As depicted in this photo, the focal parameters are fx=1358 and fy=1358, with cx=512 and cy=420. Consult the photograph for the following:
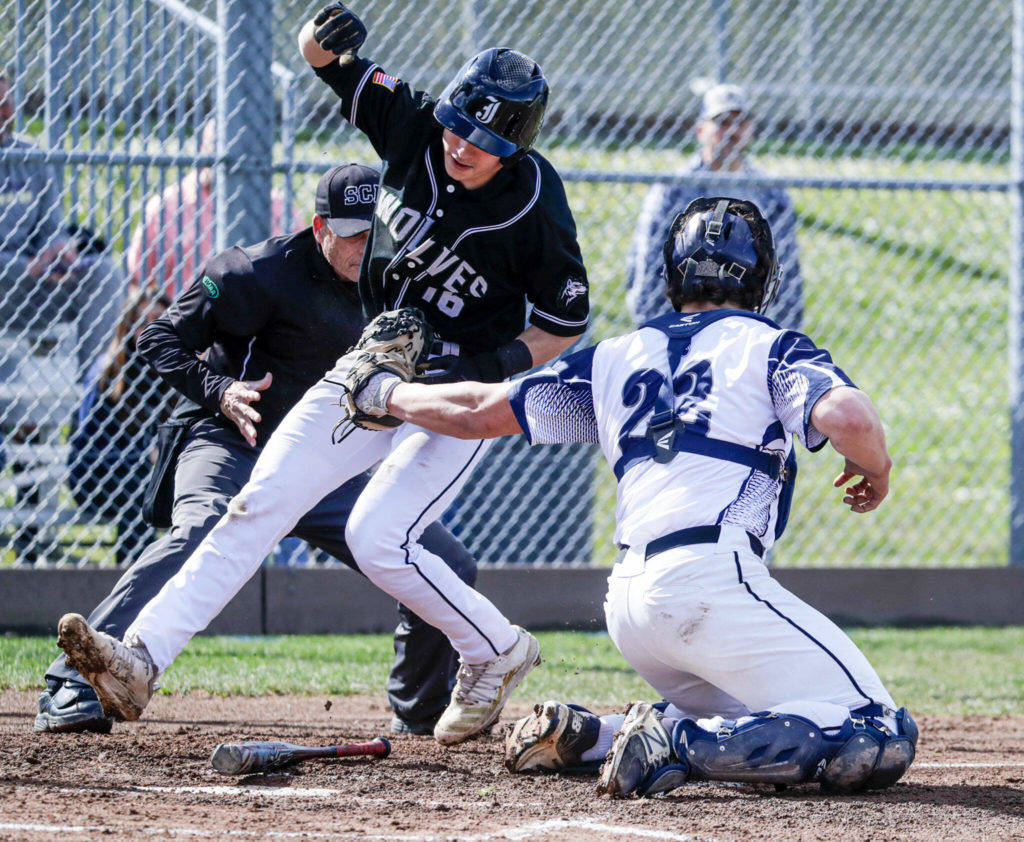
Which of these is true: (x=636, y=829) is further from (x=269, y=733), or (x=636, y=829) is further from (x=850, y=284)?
(x=850, y=284)

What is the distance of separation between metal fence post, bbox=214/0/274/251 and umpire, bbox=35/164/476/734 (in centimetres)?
176

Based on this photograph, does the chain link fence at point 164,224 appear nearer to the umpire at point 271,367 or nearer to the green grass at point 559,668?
the green grass at point 559,668

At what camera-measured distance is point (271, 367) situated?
461 cm

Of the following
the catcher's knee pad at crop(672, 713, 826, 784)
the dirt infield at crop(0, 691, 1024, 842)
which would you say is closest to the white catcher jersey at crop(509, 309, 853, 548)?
the catcher's knee pad at crop(672, 713, 826, 784)

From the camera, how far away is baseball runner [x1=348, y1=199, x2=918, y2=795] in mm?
3199

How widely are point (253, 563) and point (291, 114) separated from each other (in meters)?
3.69

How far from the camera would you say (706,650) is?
10.7 ft

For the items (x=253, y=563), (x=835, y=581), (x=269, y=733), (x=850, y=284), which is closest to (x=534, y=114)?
(x=253, y=563)

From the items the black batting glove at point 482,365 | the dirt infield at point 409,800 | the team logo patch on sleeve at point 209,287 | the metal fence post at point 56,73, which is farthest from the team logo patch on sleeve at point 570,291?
the metal fence post at point 56,73

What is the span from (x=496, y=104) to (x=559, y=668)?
114 inches

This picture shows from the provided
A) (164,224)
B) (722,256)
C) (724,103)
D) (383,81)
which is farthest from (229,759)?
(724,103)

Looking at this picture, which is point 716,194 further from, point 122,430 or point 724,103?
point 122,430

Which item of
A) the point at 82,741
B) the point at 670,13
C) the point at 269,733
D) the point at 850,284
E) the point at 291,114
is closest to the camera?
the point at 82,741

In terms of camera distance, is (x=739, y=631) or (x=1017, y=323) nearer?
(x=739, y=631)
